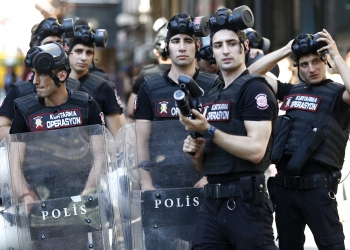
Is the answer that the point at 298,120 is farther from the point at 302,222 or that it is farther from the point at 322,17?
the point at 322,17

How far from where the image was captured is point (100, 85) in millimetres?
7344

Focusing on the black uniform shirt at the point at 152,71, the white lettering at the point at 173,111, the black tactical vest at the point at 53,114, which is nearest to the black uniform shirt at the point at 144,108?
the white lettering at the point at 173,111

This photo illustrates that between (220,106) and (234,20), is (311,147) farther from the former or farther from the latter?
(234,20)

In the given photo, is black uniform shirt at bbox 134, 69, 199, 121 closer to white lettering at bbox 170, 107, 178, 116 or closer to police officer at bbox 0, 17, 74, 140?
white lettering at bbox 170, 107, 178, 116

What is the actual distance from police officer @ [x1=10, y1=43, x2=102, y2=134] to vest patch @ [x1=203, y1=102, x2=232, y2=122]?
3.96 feet

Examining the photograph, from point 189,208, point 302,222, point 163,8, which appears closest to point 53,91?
point 189,208

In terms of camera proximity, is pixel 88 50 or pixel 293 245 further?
pixel 88 50

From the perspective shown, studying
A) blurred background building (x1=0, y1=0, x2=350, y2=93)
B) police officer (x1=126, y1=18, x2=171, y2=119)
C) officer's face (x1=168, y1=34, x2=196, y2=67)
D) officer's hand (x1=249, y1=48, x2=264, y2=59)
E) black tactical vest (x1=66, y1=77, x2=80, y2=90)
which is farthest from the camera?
blurred background building (x1=0, y1=0, x2=350, y2=93)

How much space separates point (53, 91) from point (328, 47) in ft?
6.96

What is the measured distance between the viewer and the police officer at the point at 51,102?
5.73m

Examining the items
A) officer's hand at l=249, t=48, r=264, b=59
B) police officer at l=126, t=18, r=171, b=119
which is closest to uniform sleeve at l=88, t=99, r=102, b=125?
officer's hand at l=249, t=48, r=264, b=59

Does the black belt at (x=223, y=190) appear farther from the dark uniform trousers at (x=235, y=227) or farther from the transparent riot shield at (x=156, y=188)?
the transparent riot shield at (x=156, y=188)

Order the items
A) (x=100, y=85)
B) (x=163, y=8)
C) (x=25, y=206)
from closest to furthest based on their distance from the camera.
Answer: (x=25, y=206) < (x=100, y=85) < (x=163, y=8)

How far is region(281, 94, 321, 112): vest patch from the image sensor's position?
5.95 meters
